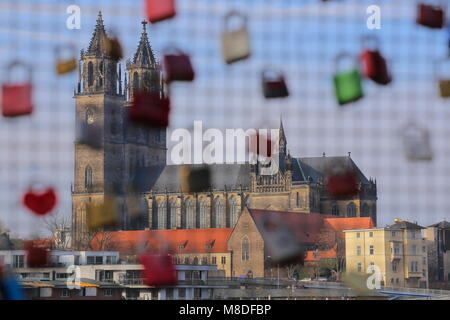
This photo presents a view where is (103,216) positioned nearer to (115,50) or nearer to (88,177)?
(115,50)

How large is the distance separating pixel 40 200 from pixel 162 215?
92.6m

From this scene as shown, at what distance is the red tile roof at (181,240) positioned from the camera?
84812mm

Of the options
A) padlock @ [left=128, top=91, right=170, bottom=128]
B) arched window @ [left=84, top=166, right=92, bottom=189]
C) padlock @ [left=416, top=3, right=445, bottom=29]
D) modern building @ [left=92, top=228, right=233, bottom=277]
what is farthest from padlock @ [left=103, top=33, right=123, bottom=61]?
arched window @ [left=84, top=166, right=92, bottom=189]

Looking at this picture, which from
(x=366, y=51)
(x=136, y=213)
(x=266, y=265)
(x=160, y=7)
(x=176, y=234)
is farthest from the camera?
(x=136, y=213)

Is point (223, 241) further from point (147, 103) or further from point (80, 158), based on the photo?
point (147, 103)

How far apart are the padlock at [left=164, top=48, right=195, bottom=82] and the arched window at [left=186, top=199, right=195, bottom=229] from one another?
91146 mm

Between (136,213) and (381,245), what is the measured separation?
37.5 metres

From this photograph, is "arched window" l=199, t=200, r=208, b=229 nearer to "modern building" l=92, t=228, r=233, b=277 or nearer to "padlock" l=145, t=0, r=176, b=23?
"modern building" l=92, t=228, r=233, b=277

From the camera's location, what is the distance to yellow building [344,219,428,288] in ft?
210

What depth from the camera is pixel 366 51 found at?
8367 mm

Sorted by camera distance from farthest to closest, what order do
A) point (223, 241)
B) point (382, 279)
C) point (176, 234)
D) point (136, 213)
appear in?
point (136, 213) → point (176, 234) → point (223, 241) → point (382, 279)

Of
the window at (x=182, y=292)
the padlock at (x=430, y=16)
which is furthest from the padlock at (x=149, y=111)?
the window at (x=182, y=292)

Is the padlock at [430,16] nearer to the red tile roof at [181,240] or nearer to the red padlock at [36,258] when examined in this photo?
the red padlock at [36,258]
